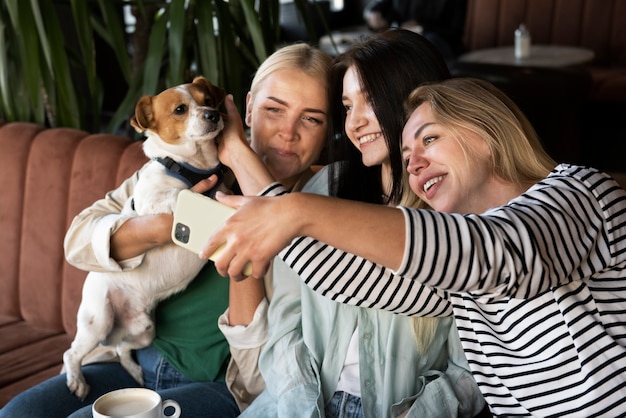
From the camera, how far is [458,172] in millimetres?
1213

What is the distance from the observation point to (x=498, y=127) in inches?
48.8

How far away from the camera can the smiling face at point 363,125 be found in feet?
4.89

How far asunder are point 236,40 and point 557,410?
162 cm

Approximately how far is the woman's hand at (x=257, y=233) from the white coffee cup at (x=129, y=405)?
0.85 feet

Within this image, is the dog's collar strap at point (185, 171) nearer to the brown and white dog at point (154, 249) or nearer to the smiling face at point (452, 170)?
the brown and white dog at point (154, 249)

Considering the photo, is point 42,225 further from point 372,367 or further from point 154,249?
point 372,367

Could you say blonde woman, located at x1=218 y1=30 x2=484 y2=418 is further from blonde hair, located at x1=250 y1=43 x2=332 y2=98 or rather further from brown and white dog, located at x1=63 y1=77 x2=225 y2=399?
brown and white dog, located at x1=63 y1=77 x2=225 y2=399

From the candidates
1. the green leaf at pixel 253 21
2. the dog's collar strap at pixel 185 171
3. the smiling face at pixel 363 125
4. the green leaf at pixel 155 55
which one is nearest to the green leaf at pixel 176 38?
the green leaf at pixel 155 55

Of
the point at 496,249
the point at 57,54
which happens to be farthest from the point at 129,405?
the point at 57,54

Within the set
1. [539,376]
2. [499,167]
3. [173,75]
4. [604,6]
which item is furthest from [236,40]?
[604,6]

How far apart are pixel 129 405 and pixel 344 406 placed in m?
0.48

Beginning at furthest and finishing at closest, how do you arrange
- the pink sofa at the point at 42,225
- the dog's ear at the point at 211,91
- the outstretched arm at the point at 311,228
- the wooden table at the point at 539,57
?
the wooden table at the point at 539,57 → the pink sofa at the point at 42,225 → the dog's ear at the point at 211,91 → the outstretched arm at the point at 311,228

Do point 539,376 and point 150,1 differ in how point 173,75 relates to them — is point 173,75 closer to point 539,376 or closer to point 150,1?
point 150,1

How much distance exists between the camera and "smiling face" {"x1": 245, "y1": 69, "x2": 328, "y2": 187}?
1.62 m
